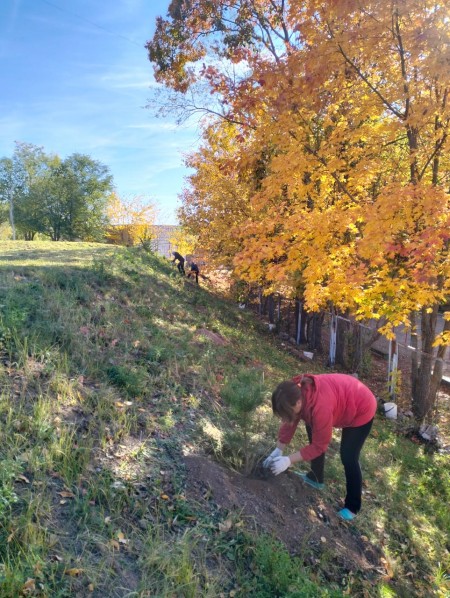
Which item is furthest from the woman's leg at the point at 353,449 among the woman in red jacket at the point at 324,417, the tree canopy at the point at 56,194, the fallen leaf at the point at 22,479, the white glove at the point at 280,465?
the tree canopy at the point at 56,194

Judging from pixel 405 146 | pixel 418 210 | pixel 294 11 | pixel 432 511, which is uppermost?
pixel 294 11

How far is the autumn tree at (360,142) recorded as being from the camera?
15.7 ft

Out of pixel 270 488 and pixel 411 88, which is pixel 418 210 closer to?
pixel 411 88

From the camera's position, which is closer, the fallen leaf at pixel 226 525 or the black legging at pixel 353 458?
the fallen leaf at pixel 226 525

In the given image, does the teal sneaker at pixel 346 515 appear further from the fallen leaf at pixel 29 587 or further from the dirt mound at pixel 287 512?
the fallen leaf at pixel 29 587

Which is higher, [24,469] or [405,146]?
[405,146]

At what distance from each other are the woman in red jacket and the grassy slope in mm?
407

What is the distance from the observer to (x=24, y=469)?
8.38 ft

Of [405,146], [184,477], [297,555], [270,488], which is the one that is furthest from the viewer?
[405,146]

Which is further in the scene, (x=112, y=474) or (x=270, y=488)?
(x=270, y=488)

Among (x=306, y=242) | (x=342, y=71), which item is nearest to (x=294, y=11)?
(x=342, y=71)

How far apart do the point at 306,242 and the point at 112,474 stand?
14.0 ft

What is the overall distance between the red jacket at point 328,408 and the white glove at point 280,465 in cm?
14

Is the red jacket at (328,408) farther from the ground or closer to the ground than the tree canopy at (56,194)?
closer to the ground
